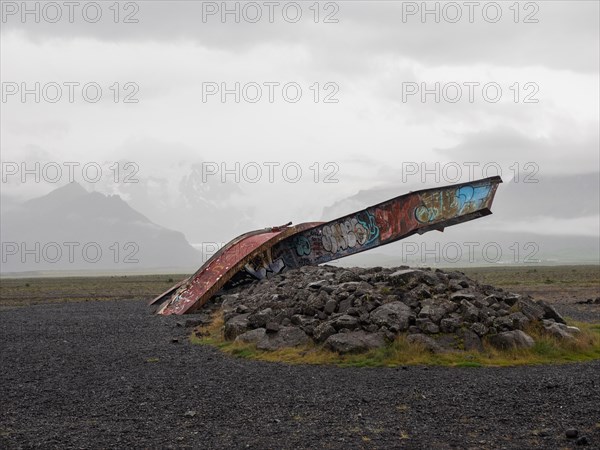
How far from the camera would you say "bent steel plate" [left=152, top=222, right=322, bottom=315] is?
88.5 ft

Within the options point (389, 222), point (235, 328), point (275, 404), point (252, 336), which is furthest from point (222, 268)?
point (275, 404)

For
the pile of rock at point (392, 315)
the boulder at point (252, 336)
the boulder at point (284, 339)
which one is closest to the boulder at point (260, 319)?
the pile of rock at point (392, 315)

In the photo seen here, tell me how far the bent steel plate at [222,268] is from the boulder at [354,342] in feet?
→ 40.8

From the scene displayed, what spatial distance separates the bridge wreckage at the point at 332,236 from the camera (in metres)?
24.8

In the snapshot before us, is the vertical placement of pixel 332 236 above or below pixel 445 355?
above

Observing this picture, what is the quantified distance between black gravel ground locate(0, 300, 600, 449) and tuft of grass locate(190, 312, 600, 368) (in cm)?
56

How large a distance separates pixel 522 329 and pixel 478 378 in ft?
13.9

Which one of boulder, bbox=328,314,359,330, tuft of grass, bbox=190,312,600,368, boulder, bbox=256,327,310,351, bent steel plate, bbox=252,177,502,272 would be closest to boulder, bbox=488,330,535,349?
tuft of grass, bbox=190,312,600,368

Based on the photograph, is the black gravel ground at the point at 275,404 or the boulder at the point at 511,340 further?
the boulder at the point at 511,340

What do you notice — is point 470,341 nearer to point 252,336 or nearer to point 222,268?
point 252,336

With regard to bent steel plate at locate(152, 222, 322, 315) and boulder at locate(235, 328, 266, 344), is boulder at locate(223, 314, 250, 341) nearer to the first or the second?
boulder at locate(235, 328, 266, 344)

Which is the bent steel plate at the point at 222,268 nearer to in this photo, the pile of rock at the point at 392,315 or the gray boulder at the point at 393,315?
the pile of rock at the point at 392,315

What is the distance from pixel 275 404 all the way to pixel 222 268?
17152 mm

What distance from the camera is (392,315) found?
1606 centimetres
